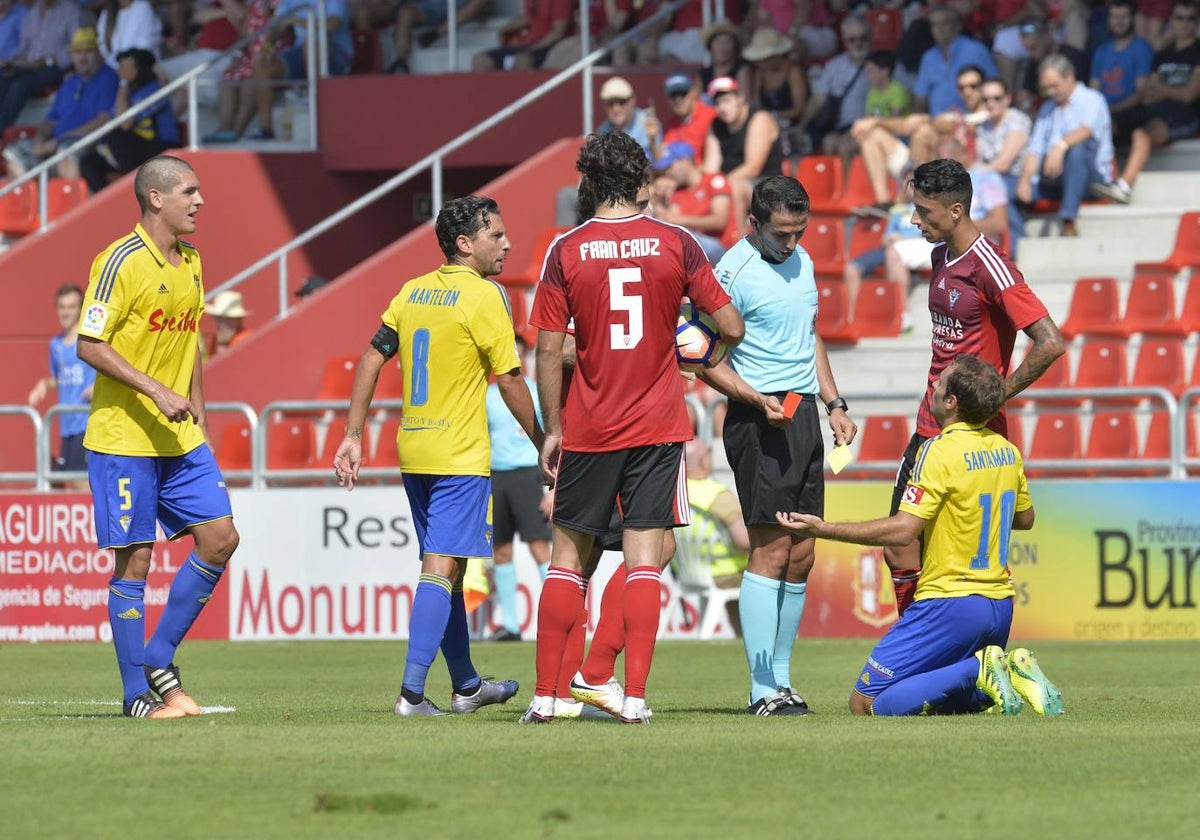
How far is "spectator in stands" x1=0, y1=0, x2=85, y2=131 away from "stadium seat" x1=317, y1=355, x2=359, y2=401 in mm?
8320

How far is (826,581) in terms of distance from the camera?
15.9m

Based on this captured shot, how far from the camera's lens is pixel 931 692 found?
349 inches

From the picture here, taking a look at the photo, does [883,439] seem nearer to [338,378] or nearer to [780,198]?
[338,378]

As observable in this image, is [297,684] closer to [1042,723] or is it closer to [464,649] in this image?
[464,649]

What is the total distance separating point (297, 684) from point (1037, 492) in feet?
18.9

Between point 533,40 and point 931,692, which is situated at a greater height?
point 533,40

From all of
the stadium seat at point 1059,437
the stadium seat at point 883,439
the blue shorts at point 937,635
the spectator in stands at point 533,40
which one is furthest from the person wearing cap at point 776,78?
the blue shorts at point 937,635

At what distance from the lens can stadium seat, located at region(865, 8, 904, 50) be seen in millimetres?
21453

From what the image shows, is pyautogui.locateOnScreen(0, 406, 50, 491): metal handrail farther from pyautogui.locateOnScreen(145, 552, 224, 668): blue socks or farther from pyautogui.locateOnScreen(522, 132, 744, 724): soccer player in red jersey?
pyautogui.locateOnScreen(522, 132, 744, 724): soccer player in red jersey

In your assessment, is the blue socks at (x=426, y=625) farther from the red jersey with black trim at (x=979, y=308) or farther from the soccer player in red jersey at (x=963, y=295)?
the red jersey with black trim at (x=979, y=308)

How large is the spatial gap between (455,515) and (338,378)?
10.5 metres

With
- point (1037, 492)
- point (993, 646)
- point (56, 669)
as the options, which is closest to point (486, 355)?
point (993, 646)

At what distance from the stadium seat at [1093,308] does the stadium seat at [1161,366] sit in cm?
64

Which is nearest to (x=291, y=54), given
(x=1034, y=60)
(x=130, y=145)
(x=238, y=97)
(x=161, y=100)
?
(x=238, y=97)
